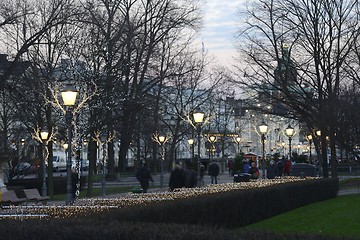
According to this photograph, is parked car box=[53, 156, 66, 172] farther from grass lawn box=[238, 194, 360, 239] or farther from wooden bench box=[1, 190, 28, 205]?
grass lawn box=[238, 194, 360, 239]

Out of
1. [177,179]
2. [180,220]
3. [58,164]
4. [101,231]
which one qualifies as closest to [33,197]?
[177,179]

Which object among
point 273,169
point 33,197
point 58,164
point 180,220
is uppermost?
point 58,164

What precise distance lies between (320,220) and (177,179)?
4763 mm

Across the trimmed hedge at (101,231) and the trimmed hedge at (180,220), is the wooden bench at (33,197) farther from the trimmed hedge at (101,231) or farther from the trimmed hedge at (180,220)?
the trimmed hedge at (101,231)

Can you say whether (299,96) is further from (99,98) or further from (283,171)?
(99,98)

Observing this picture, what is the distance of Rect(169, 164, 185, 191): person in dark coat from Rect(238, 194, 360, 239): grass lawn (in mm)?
3128

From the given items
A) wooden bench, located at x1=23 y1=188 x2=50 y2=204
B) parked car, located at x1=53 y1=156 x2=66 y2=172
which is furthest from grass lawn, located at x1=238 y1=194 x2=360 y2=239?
parked car, located at x1=53 y1=156 x2=66 y2=172

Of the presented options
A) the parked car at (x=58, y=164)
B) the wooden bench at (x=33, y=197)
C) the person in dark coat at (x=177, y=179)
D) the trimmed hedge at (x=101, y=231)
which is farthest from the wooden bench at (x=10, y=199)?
the parked car at (x=58, y=164)

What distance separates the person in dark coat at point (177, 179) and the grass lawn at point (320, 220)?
313cm

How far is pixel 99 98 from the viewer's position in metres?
28.6

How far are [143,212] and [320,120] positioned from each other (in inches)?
875

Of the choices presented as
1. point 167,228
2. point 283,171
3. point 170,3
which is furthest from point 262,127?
point 167,228

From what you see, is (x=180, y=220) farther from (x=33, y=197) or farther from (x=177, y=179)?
(x=33, y=197)

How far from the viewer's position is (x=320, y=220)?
65.0 ft
